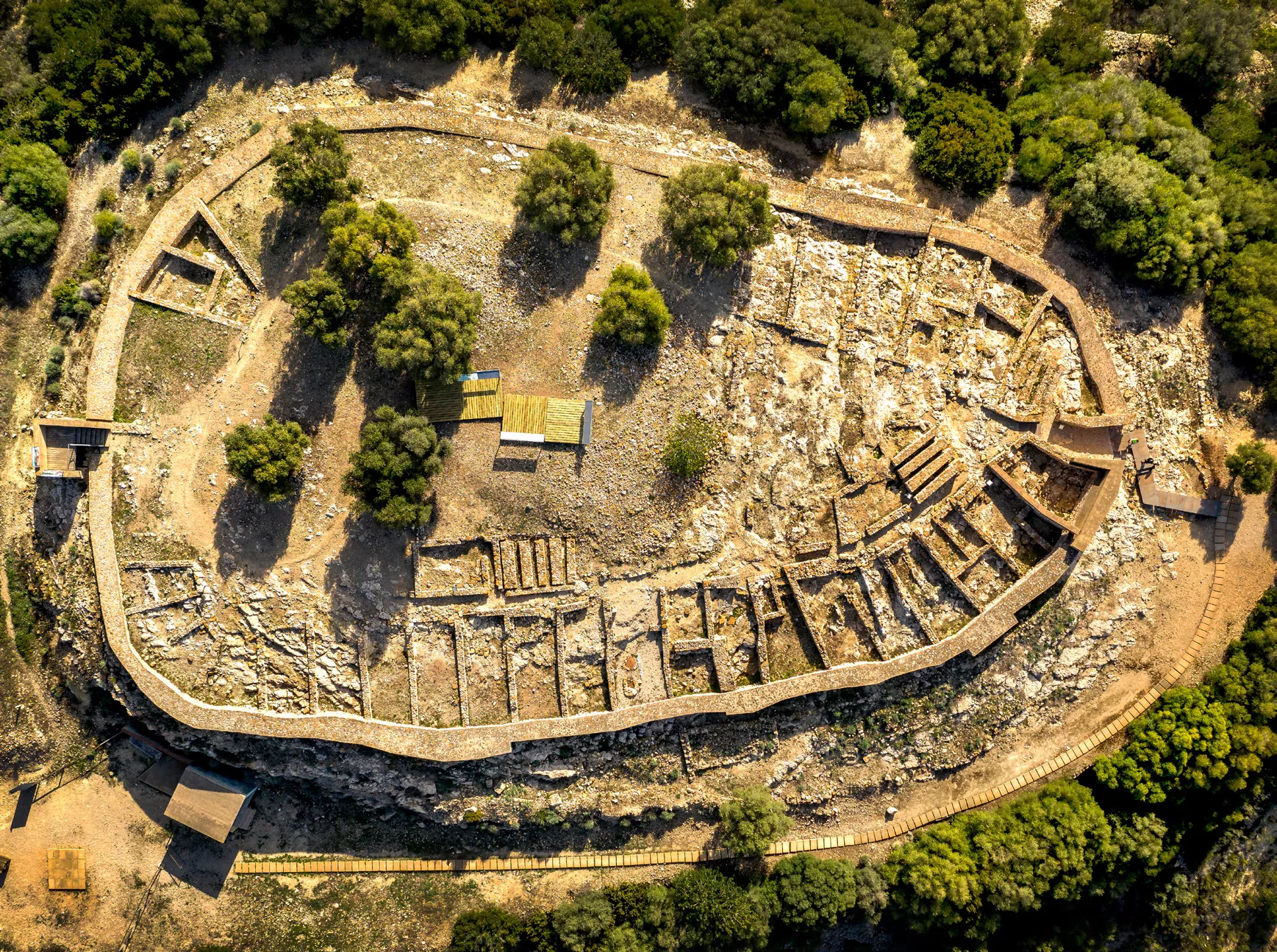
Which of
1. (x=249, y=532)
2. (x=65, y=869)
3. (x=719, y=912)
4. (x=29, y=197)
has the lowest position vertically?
(x=65, y=869)

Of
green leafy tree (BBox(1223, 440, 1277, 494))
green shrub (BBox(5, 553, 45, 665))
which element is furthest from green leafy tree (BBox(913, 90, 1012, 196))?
green shrub (BBox(5, 553, 45, 665))

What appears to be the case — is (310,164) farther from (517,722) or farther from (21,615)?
(517,722)

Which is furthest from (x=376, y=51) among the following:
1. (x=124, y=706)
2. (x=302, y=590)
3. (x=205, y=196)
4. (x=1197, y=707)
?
(x=1197, y=707)

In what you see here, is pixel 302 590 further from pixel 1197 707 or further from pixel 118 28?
pixel 1197 707

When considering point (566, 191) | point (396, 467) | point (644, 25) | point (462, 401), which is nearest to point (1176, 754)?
point (462, 401)

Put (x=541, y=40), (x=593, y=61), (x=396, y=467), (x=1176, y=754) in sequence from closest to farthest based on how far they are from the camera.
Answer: (x=396, y=467) → (x=1176, y=754) → (x=541, y=40) → (x=593, y=61)

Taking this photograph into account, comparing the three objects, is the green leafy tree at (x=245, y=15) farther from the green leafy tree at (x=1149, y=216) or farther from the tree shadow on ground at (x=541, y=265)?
the green leafy tree at (x=1149, y=216)

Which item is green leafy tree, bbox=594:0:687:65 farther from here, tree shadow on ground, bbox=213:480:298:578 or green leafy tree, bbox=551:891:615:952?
green leafy tree, bbox=551:891:615:952

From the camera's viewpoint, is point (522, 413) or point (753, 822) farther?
point (753, 822)
